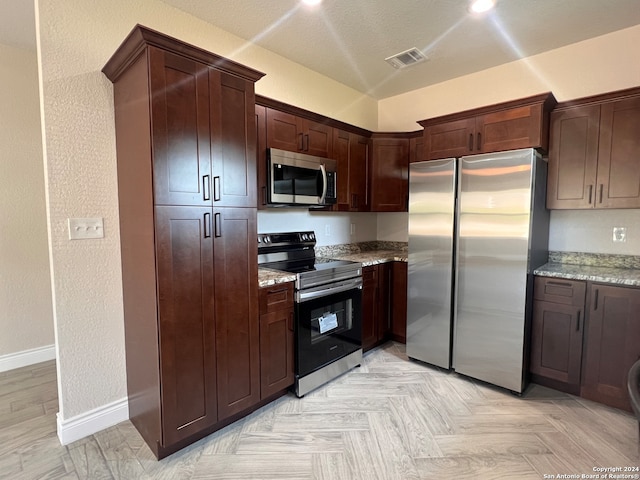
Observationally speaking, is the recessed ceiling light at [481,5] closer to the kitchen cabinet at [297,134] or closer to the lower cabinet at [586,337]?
the kitchen cabinet at [297,134]

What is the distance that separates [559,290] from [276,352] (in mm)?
2171

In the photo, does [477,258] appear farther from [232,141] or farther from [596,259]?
[232,141]

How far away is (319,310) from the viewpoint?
2535 millimetres

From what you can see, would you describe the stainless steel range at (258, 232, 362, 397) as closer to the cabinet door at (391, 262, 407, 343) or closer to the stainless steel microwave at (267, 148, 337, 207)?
the stainless steel microwave at (267, 148, 337, 207)

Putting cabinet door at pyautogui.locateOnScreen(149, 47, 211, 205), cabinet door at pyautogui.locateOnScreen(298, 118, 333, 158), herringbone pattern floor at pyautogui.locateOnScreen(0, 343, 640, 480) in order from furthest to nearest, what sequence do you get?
1. cabinet door at pyautogui.locateOnScreen(298, 118, 333, 158)
2. herringbone pattern floor at pyautogui.locateOnScreen(0, 343, 640, 480)
3. cabinet door at pyautogui.locateOnScreen(149, 47, 211, 205)

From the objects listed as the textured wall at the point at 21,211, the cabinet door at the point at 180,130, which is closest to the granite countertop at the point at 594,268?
the cabinet door at the point at 180,130

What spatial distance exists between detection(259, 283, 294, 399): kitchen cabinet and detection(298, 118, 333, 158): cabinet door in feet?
4.23

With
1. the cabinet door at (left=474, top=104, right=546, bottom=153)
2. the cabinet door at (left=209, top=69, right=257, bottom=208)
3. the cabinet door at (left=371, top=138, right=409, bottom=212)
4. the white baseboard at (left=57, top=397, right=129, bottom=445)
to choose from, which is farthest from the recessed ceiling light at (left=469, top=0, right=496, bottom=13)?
the white baseboard at (left=57, top=397, right=129, bottom=445)

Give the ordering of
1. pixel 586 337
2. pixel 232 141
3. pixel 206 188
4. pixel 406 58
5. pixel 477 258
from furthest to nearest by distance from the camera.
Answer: pixel 406 58
pixel 477 258
pixel 586 337
pixel 232 141
pixel 206 188

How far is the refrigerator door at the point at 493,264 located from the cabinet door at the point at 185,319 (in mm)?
2000

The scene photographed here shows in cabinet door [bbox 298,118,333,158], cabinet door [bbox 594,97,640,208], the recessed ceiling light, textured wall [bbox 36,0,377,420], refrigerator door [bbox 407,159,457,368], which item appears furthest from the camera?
cabinet door [bbox 298,118,333,158]

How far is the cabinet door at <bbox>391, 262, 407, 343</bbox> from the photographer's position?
329 cm

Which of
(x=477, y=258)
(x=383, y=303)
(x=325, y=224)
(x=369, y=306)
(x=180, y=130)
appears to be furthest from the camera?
(x=325, y=224)

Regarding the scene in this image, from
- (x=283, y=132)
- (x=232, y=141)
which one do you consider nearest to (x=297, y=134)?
(x=283, y=132)
